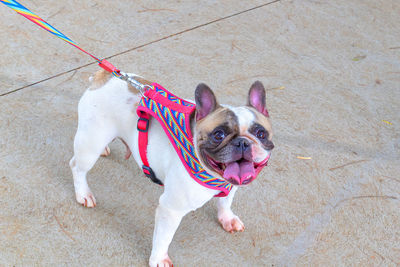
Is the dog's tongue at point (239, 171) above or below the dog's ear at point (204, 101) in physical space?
below

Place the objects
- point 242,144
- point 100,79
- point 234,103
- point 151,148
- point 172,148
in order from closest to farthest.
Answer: point 242,144
point 172,148
point 151,148
point 100,79
point 234,103

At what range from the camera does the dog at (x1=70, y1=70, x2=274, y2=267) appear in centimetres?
223

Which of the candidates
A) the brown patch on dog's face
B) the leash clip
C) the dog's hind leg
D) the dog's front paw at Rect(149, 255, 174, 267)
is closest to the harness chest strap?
the leash clip

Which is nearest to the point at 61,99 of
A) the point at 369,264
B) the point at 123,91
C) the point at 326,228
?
the point at 123,91

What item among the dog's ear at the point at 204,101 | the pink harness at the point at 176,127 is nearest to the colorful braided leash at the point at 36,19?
the pink harness at the point at 176,127

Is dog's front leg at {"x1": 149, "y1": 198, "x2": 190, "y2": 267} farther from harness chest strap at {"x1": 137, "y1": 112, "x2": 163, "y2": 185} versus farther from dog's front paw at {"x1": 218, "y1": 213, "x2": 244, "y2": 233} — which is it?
dog's front paw at {"x1": 218, "y1": 213, "x2": 244, "y2": 233}

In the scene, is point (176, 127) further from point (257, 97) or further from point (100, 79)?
point (100, 79)

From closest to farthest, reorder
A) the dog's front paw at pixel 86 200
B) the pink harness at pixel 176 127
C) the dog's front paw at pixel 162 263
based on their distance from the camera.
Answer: the pink harness at pixel 176 127 → the dog's front paw at pixel 162 263 → the dog's front paw at pixel 86 200

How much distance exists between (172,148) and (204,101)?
0.43 meters

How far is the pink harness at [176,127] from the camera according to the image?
2.46 metres

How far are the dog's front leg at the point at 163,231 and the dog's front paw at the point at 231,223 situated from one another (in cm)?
54

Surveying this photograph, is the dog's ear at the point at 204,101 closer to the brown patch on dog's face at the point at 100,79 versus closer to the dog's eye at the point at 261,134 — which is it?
the dog's eye at the point at 261,134

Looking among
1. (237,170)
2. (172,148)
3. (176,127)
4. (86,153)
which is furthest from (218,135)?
(86,153)

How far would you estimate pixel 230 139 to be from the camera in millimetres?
2252
